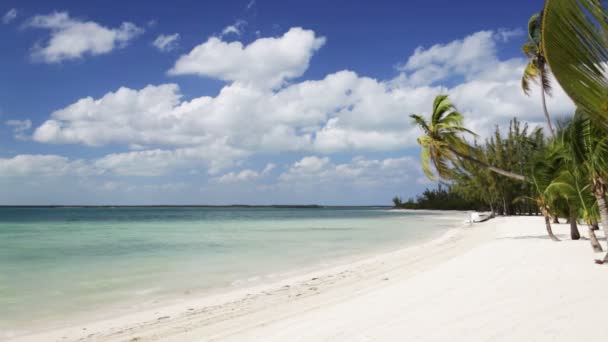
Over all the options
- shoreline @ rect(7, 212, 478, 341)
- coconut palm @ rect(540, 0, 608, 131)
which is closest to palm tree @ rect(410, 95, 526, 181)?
shoreline @ rect(7, 212, 478, 341)

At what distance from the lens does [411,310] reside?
4.64m

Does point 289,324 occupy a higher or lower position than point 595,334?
lower

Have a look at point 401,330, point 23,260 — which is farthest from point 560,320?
point 23,260

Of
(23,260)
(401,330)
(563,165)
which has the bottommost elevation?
(23,260)

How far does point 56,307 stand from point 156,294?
1688 mm

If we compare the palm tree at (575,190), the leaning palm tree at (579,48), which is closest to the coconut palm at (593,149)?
the palm tree at (575,190)

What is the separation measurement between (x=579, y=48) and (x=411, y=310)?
3.55 meters

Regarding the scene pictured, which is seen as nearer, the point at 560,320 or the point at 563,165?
the point at 560,320

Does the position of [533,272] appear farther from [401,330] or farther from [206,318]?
[206,318]

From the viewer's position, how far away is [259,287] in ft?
27.6

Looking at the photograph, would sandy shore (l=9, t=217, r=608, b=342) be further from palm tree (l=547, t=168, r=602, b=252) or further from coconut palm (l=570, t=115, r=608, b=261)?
coconut palm (l=570, t=115, r=608, b=261)

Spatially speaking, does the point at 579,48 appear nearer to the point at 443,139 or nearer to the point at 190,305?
the point at 190,305

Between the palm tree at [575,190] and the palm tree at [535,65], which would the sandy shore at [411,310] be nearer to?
the palm tree at [575,190]

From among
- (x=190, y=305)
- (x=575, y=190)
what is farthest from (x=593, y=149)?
(x=190, y=305)
